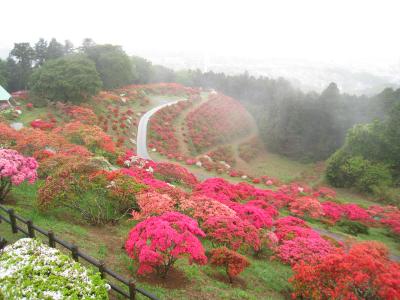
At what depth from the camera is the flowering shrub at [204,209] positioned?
14.4 m

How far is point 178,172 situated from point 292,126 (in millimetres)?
34952

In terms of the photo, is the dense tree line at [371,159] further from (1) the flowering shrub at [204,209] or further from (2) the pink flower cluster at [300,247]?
(1) the flowering shrub at [204,209]

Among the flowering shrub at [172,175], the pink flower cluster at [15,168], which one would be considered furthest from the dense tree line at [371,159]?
the pink flower cluster at [15,168]

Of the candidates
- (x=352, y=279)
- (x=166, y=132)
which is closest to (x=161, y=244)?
(x=352, y=279)

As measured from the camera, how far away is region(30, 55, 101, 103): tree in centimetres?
4216

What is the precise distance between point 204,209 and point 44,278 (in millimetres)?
8930

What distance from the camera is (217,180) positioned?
26.4m

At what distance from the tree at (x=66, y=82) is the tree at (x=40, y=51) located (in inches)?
600

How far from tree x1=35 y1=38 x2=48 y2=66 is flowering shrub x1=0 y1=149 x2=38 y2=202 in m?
51.6

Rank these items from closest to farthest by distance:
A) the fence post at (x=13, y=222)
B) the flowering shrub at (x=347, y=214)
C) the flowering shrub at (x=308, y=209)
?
1. the fence post at (x=13, y=222)
2. the flowering shrub at (x=308, y=209)
3. the flowering shrub at (x=347, y=214)

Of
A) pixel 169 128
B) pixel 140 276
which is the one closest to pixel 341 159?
pixel 169 128

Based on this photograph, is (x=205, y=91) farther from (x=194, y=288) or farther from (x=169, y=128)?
(x=194, y=288)

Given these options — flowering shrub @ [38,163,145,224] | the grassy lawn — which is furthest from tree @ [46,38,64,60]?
flowering shrub @ [38,163,145,224]

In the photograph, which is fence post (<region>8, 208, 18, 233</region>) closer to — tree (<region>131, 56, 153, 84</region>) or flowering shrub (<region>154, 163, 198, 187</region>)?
flowering shrub (<region>154, 163, 198, 187</region>)
